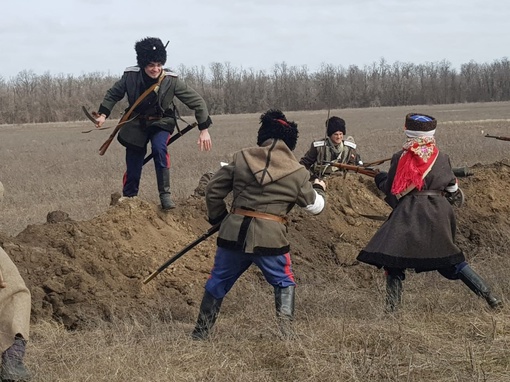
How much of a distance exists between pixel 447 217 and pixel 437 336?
49.9 inches

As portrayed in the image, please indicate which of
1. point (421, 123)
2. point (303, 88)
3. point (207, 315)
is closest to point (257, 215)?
point (207, 315)

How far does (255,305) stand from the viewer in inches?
276

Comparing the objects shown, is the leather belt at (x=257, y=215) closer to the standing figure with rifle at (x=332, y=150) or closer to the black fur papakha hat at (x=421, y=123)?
the black fur papakha hat at (x=421, y=123)

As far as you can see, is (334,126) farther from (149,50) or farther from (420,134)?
(420,134)

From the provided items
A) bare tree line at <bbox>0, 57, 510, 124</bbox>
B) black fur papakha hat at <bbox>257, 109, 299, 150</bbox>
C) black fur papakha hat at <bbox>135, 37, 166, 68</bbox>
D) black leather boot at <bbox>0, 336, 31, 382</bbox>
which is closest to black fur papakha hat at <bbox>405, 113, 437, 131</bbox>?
black fur papakha hat at <bbox>257, 109, 299, 150</bbox>

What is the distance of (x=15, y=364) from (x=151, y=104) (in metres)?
4.21

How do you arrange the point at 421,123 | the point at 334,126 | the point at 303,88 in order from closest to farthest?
the point at 421,123 → the point at 334,126 → the point at 303,88

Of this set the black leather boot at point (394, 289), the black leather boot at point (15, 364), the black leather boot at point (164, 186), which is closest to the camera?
the black leather boot at point (15, 364)

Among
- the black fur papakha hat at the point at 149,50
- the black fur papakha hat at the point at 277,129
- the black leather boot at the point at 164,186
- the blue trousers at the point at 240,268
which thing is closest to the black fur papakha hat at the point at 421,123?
the black fur papakha hat at the point at 277,129

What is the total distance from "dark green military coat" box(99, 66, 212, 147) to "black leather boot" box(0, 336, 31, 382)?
3.83 m

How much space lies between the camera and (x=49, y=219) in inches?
→ 366

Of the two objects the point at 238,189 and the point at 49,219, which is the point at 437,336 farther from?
the point at 49,219

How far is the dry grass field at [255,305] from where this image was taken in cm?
484

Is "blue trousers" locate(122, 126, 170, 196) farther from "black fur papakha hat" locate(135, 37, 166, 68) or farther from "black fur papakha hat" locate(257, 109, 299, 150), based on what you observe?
"black fur papakha hat" locate(257, 109, 299, 150)
